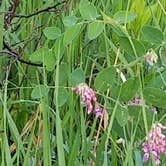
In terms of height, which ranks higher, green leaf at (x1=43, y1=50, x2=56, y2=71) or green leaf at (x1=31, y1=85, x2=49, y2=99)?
green leaf at (x1=43, y1=50, x2=56, y2=71)

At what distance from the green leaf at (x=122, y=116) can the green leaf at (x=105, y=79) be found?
53 millimetres

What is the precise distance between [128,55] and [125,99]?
16 cm

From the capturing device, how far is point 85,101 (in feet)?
3.46

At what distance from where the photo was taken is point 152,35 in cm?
120

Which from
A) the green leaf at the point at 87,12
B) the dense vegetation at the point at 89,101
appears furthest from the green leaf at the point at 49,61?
the green leaf at the point at 87,12

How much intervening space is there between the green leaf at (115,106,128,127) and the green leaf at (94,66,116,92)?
2.1 inches

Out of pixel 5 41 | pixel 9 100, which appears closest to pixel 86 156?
pixel 9 100

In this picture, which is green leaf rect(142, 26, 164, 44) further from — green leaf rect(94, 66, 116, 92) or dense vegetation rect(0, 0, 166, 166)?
green leaf rect(94, 66, 116, 92)

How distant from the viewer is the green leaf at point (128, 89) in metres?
1.12

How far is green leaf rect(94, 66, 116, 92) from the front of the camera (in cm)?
115

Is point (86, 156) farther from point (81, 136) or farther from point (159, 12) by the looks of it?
point (159, 12)

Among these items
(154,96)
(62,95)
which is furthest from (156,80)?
(62,95)

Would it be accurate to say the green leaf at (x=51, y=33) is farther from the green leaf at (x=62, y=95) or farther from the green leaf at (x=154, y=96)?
the green leaf at (x=154, y=96)

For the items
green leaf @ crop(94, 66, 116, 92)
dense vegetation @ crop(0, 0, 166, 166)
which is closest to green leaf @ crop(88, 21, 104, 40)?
dense vegetation @ crop(0, 0, 166, 166)
